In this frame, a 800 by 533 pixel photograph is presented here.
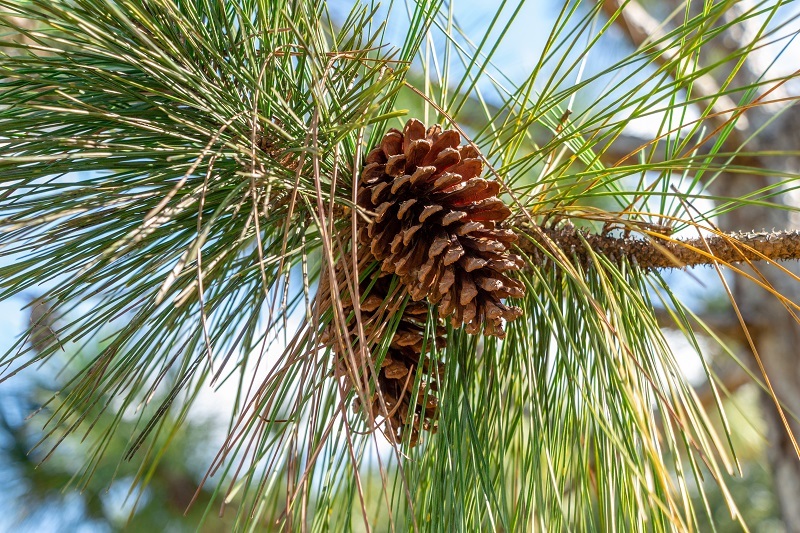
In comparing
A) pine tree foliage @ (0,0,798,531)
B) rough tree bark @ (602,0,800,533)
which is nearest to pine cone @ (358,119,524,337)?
pine tree foliage @ (0,0,798,531)

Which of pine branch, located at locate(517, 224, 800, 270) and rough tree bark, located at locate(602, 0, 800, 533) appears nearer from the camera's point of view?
A: pine branch, located at locate(517, 224, 800, 270)

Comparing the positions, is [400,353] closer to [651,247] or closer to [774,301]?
[651,247]

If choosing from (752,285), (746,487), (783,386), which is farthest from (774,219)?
(746,487)

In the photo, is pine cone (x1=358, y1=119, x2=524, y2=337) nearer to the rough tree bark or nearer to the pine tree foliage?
the pine tree foliage

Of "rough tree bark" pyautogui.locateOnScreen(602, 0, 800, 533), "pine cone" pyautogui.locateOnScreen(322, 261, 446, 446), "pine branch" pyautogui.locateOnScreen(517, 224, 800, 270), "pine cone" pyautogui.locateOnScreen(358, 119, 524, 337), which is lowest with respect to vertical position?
"pine cone" pyautogui.locateOnScreen(322, 261, 446, 446)

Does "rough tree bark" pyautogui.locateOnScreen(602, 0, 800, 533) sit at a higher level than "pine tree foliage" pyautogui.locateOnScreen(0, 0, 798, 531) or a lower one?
higher
